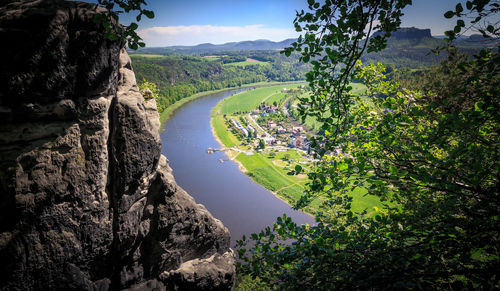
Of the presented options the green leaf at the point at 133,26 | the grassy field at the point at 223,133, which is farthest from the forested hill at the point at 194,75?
the green leaf at the point at 133,26

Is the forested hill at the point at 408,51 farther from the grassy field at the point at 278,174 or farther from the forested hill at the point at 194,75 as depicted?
the grassy field at the point at 278,174

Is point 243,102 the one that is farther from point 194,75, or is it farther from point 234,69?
point 234,69

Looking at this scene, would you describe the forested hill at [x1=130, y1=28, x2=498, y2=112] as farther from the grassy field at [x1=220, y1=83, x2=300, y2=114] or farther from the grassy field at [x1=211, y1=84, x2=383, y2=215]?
the grassy field at [x1=211, y1=84, x2=383, y2=215]

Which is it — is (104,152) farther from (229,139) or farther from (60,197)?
(229,139)

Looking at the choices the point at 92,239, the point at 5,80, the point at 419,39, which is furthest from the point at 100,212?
the point at 419,39

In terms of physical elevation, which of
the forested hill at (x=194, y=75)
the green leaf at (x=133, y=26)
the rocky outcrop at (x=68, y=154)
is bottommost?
the rocky outcrop at (x=68, y=154)

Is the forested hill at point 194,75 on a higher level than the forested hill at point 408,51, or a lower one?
lower

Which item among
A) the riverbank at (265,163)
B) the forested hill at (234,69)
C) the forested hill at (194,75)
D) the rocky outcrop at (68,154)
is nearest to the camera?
the rocky outcrop at (68,154)
